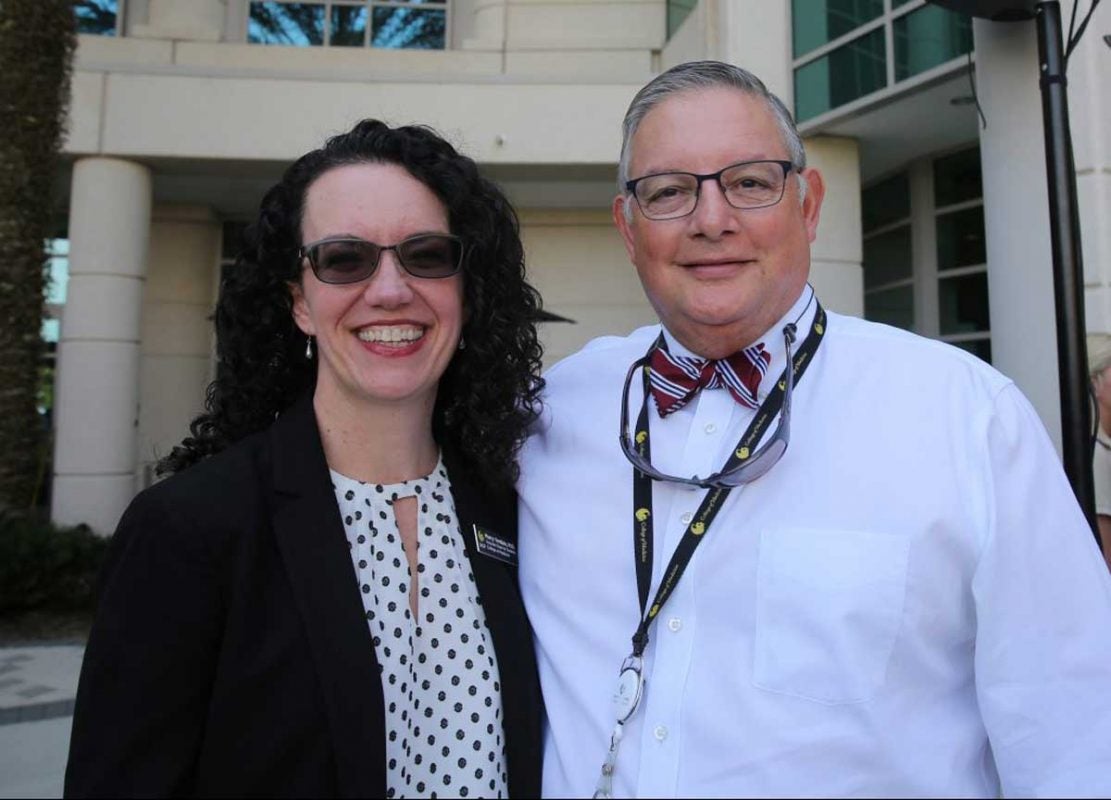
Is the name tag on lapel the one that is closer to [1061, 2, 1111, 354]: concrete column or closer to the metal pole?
the metal pole

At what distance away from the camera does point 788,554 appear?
65.0 inches

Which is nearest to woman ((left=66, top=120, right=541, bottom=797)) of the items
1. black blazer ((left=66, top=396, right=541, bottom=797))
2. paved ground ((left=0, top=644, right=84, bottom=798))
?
black blazer ((left=66, top=396, right=541, bottom=797))

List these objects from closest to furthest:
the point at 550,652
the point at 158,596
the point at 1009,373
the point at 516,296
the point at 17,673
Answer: the point at 158,596
the point at 550,652
the point at 516,296
the point at 1009,373
the point at 17,673

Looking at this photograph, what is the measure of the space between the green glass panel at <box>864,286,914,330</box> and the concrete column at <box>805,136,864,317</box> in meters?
1.71

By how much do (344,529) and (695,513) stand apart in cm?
76

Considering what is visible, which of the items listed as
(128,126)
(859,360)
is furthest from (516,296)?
(128,126)

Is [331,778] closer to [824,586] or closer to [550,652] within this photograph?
[550,652]

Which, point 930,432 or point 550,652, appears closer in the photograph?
point 930,432

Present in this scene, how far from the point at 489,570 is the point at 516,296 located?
0.77m

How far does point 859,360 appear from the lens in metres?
1.84

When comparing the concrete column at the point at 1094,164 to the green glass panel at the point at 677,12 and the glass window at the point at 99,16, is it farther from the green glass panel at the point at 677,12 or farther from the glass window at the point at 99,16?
the glass window at the point at 99,16

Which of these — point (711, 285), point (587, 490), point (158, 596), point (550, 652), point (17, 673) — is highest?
point (711, 285)

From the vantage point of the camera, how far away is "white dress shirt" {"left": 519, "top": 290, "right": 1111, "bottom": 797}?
61.9 inches

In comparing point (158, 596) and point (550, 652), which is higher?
point (158, 596)
